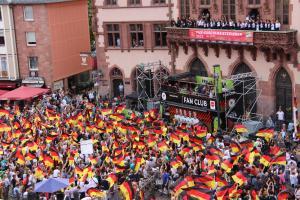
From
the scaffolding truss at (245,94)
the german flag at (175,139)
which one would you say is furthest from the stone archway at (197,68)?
the german flag at (175,139)

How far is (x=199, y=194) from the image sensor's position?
82.4ft

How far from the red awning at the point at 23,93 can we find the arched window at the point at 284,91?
2140cm

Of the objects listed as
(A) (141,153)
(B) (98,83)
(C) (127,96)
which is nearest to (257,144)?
(A) (141,153)

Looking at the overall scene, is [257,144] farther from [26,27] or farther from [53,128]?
[26,27]

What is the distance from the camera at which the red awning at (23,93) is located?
2094 inches

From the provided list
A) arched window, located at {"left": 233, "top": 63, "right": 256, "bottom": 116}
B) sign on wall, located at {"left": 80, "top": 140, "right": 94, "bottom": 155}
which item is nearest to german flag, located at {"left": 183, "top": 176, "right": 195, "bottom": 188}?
sign on wall, located at {"left": 80, "top": 140, "right": 94, "bottom": 155}

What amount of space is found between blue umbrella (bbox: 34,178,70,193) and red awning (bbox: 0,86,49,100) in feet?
77.5

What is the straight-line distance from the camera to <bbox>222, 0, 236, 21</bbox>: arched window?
1731 inches

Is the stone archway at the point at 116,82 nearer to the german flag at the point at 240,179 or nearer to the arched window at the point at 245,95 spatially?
the arched window at the point at 245,95

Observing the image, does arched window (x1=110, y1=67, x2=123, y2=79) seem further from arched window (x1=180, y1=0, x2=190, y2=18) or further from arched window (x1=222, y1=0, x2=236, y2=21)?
arched window (x1=222, y1=0, x2=236, y2=21)

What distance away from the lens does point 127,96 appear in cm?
5038

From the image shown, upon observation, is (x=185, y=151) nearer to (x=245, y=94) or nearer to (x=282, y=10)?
(x=245, y=94)

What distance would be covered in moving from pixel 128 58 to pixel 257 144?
1998 centimetres

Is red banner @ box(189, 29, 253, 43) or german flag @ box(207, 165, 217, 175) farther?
red banner @ box(189, 29, 253, 43)
